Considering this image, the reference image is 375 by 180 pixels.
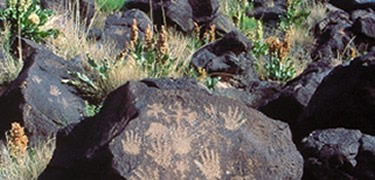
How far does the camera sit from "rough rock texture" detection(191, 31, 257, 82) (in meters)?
11.0

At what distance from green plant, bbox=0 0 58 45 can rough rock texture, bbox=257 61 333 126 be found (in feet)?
11.2

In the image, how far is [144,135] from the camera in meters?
5.13

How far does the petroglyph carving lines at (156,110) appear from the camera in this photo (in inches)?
205

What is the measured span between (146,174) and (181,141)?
28cm

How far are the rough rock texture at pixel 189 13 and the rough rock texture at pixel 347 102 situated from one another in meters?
6.52

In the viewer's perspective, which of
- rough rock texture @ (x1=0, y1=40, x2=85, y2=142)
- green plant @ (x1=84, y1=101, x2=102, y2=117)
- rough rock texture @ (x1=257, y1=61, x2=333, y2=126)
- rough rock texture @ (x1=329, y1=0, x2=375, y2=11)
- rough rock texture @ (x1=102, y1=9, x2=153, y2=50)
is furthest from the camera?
rough rock texture @ (x1=329, y1=0, x2=375, y2=11)

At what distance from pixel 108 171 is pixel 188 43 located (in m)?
7.53

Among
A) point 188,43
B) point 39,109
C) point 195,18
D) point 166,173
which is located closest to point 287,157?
point 166,173

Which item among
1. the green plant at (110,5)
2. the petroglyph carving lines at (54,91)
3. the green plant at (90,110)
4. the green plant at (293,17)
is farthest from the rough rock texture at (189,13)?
the petroglyph carving lines at (54,91)

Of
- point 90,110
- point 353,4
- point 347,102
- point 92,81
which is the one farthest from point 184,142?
point 353,4

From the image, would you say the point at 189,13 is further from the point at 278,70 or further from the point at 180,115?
the point at 180,115

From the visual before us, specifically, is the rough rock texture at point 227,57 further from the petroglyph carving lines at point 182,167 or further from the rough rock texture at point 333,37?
the petroglyph carving lines at point 182,167

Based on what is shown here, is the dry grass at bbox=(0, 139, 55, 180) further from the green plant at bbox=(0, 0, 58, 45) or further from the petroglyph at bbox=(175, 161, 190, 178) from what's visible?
the green plant at bbox=(0, 0, 58, 45)

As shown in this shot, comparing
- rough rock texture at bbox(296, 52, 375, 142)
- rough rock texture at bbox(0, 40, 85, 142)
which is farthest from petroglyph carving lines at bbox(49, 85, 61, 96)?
rough rock texture at bbox(296, 52, 375, 142)
